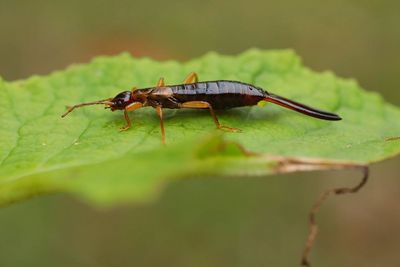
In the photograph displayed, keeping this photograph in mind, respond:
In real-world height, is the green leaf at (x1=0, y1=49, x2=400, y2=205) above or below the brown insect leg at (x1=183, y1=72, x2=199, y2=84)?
below

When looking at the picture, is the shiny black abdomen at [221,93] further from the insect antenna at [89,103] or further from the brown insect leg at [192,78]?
the insect antenna at [89,103]

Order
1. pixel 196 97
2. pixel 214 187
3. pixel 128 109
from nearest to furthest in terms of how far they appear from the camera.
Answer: pixel 128 109, pixel 196 97, pixel 214 187

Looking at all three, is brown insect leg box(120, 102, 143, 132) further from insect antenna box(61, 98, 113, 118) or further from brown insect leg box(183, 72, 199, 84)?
brown insect leg box(183, 72, 199, 84)

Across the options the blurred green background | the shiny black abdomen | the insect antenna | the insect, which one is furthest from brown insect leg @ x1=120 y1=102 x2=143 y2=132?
the blurred green background

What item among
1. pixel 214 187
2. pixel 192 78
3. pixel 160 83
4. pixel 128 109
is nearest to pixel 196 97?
pixel 192 78

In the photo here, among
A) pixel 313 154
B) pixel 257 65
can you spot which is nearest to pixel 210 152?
pixel 313 154

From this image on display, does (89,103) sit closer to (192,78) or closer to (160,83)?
(160,83)

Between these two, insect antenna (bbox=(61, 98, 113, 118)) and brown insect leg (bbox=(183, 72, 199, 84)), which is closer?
insect antenna (bbox=(61, 98, 113, 118))

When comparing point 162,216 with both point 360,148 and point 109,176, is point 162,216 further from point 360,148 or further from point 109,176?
point 109,176
